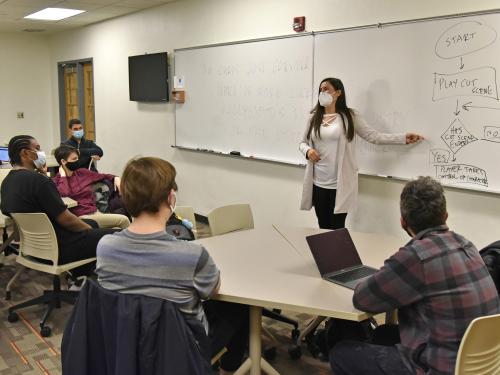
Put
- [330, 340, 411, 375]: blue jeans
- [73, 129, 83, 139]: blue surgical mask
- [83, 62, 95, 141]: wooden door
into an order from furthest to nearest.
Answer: [83, 62, 95, 141]: wooden door < [73, 129, 83, 139]: blue surgical mask < [330, 340, 411, 375]: blue jeans

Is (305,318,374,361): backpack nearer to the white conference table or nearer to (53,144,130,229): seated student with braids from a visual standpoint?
the white conference table

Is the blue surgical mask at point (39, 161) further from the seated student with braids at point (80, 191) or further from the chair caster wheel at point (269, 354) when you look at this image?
the chair caster wheel at point (269, 354)

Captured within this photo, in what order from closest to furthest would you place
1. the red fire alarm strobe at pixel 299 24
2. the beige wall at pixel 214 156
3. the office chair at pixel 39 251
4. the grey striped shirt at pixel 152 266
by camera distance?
the grey striped shirt at pixel 152 266 < the office chair at pixel 39 251 < the beige wall at pixel 214 156 < the red fire alarm strobe at pixel 299 24

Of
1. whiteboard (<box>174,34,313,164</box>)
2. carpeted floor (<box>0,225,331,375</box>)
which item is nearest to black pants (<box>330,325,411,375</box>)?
carpeted floor (<box>0,225,331,375</box>)

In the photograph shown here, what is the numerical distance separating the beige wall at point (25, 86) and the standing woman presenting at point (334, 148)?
7.20 meters

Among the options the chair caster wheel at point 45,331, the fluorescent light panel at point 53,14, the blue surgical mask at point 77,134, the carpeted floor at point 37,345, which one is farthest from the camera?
the fluorescent light panel at point 53,14

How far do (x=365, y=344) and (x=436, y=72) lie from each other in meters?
2.17

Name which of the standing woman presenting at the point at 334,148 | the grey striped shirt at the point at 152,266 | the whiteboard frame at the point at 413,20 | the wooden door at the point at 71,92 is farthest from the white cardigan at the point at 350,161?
the wooden door at the point at 71,92

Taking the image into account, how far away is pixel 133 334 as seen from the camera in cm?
159

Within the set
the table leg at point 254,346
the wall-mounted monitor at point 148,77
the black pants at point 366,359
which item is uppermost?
the wall-mounted monitor at point 148,77

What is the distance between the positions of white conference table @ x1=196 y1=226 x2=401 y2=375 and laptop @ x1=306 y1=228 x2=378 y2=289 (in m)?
0.06

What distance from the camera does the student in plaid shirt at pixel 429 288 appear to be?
1609 millimetres

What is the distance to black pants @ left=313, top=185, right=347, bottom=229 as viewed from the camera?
12.6ft

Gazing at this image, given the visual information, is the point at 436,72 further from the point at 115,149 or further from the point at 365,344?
the point at 115,149
